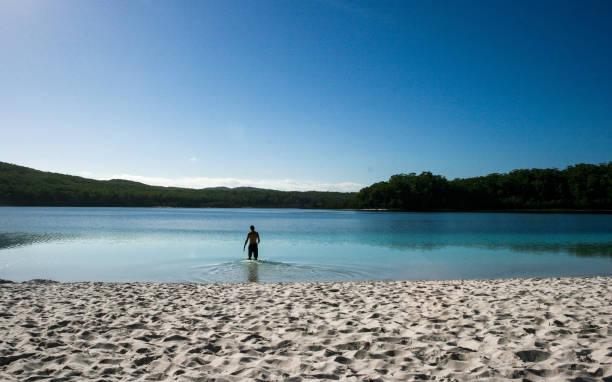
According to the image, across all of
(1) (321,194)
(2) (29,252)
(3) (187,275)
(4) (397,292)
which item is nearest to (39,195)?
(1) (321,194)

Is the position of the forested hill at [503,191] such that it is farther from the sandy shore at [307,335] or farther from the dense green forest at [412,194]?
the sandy shore at [307,335]

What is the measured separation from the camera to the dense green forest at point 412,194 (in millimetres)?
119188

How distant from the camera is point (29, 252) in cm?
2231

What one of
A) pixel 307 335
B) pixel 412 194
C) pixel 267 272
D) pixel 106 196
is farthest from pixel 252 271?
pixel 106 196

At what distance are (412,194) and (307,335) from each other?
138061 mm

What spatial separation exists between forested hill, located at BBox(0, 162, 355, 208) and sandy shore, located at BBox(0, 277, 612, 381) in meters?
153

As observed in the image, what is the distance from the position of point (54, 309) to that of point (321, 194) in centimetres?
18412

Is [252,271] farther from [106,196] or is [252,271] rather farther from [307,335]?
[106,196]

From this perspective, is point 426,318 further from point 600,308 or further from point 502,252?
point 502,252

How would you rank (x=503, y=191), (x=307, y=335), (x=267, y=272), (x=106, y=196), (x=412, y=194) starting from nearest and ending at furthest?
1. (x=307, y=335)
2. (x=267, y=272)
3. (x=503, y=191)
4. (x=412, y=194)
5. (x=106, y=196)

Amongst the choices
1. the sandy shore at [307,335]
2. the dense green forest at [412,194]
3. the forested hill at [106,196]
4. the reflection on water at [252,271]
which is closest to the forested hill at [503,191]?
the dense green forest at [412,194]

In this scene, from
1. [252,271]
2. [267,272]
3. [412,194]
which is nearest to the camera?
[267,272]

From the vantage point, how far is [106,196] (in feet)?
520

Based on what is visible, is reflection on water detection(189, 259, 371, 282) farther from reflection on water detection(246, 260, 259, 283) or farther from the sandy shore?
the sandy shore
